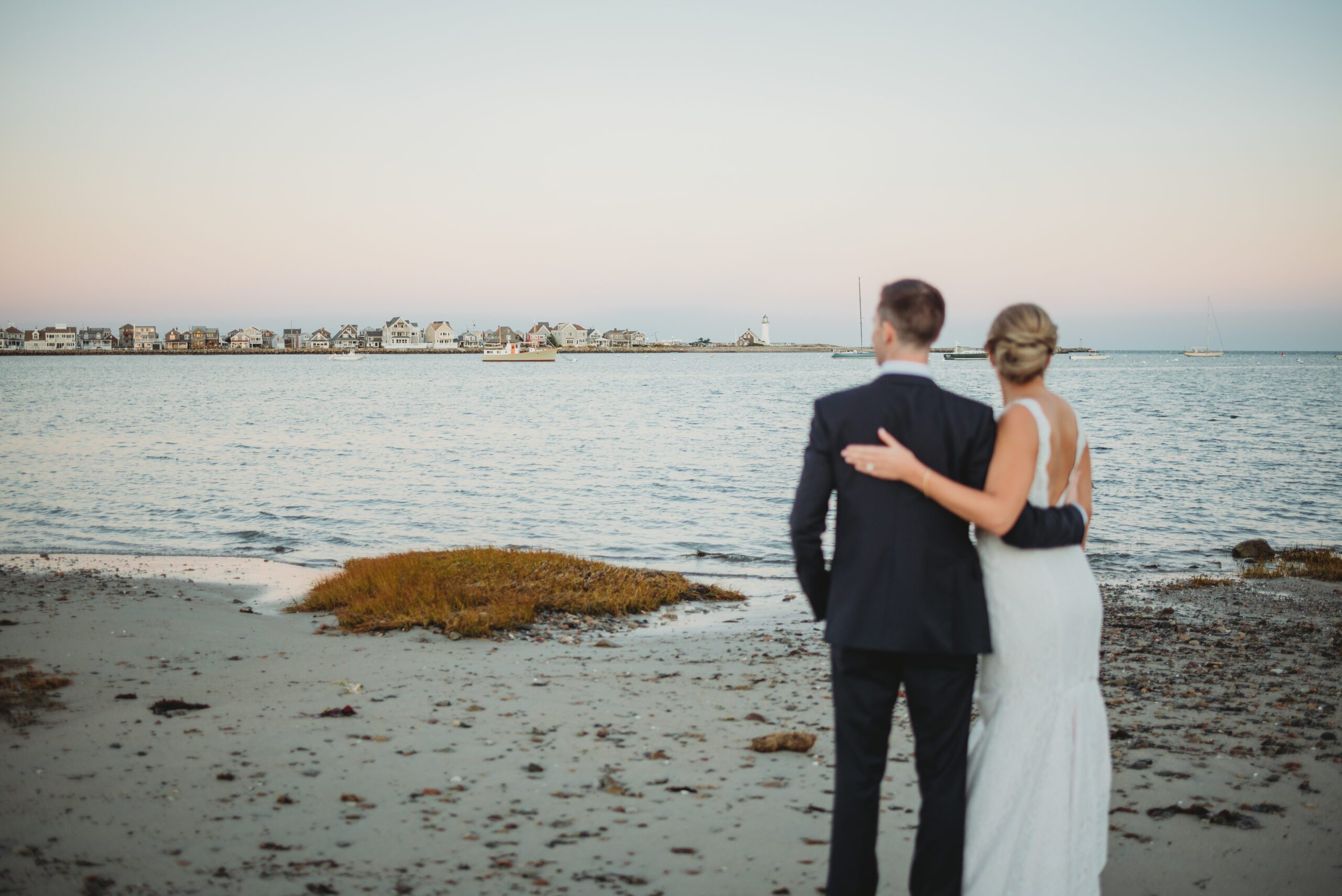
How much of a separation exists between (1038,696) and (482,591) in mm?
9505

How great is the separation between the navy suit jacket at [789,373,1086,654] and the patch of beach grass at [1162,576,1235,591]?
523 inches

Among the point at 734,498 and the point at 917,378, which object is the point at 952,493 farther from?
the point at 734,498

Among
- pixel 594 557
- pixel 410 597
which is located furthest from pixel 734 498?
pixel 410 597

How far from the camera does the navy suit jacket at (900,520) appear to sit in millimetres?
3660

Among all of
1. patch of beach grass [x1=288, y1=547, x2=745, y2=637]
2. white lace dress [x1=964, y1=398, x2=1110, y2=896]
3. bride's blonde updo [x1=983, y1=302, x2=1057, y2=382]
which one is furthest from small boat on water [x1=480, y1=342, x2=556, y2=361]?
white lace dress [x1=964, y1=398, x2=1110, y2=896]

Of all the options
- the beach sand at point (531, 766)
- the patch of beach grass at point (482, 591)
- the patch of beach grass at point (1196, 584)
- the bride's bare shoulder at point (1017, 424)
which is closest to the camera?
the bride's bare shoulder at point (1017, 424)

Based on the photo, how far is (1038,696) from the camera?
405cm

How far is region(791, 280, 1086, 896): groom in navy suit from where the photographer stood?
3.67 metres

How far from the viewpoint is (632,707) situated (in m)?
8.02

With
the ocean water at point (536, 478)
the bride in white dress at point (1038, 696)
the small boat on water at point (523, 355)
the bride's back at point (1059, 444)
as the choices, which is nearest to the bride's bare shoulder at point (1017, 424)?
the bride in white dress at point (1038, 696)

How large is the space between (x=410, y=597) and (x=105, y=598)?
4839 millimetres

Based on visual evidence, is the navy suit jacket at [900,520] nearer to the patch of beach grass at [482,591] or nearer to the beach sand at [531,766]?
the beach sand at [531,766]

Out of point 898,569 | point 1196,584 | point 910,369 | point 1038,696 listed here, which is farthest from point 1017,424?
point 1196,584

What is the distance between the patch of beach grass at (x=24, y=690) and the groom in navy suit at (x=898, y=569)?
682 centimetres
